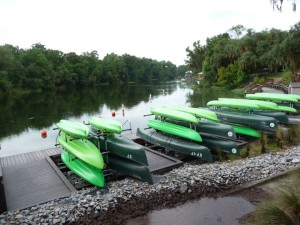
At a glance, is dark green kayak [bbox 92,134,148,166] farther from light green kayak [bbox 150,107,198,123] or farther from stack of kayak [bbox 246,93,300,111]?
stack of kayak [bbox 246,93,300,111]

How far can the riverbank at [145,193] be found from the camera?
5.85m

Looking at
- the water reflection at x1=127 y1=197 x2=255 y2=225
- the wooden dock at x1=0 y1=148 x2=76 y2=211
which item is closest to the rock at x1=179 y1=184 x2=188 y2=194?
the water reflection at x1=127 y1=197 x2=255 y2=225

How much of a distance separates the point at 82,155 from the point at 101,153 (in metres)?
0.64

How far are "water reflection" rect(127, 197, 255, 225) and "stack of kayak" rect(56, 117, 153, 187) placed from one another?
4.15ft

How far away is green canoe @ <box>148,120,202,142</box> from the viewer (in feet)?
31.6

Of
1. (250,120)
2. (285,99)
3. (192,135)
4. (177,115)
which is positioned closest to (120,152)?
(192,135)

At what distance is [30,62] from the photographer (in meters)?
57.6

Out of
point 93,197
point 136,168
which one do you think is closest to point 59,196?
point 93,197

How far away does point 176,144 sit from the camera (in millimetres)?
9945

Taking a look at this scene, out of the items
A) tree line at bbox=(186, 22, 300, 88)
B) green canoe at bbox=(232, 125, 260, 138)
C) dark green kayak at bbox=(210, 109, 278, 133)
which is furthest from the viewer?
tree line at bbox=(186, 22, 300, 88)

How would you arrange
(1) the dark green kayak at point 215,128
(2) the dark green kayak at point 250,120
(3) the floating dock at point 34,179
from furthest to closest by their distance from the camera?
1. (2) the dark green kayak at point 250,120
2. (1) the dark green kayak at point 215,128
3. (3) the floating dock at point 34,179

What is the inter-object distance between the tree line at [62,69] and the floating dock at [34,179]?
39.7m

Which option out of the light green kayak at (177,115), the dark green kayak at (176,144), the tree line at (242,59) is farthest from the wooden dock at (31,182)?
the tree line at (242,59)

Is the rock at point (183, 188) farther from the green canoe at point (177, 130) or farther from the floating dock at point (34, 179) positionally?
the green canoe at point (177, 130)
